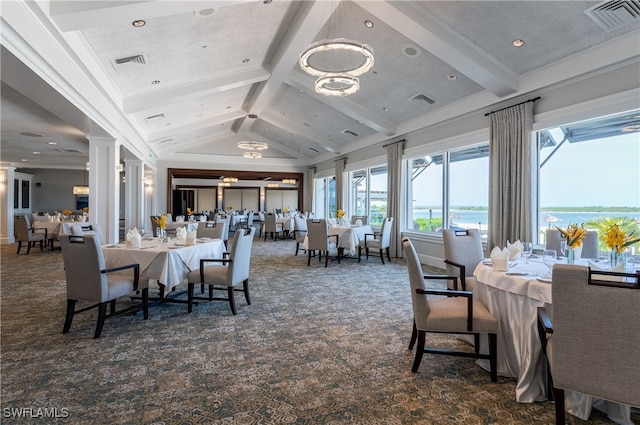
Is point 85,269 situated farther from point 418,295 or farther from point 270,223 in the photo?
point 270,223

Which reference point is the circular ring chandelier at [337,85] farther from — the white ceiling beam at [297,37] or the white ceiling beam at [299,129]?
the white ceiling beam at [299,129]

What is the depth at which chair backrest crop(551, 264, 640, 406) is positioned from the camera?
151 centimetres

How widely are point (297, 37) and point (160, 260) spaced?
4.27 m

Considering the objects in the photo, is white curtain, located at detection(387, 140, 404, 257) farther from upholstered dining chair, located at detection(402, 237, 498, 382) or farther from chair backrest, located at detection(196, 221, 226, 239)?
upholstered dining chair, located at detection(402, 237, 498, 382)

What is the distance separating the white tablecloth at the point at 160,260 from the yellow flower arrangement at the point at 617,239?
394cm

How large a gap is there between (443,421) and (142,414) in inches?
70.2

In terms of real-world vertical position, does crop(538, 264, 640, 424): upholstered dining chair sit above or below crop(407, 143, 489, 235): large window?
below

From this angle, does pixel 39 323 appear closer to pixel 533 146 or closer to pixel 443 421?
pixel 443 421

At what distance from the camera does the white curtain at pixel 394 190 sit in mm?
8141

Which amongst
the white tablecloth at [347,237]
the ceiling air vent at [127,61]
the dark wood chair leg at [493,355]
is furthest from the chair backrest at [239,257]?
the ceiling air vent at [127,61]

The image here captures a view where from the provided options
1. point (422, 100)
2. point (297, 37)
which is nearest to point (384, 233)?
point (422, 100)

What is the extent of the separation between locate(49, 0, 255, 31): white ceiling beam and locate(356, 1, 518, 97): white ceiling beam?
2.50m

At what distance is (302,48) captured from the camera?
6020mm

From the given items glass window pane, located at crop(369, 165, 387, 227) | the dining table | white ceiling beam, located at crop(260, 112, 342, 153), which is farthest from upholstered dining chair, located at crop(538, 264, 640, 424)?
white ceiling beam, located at crop(260, 112, 342, 153)
